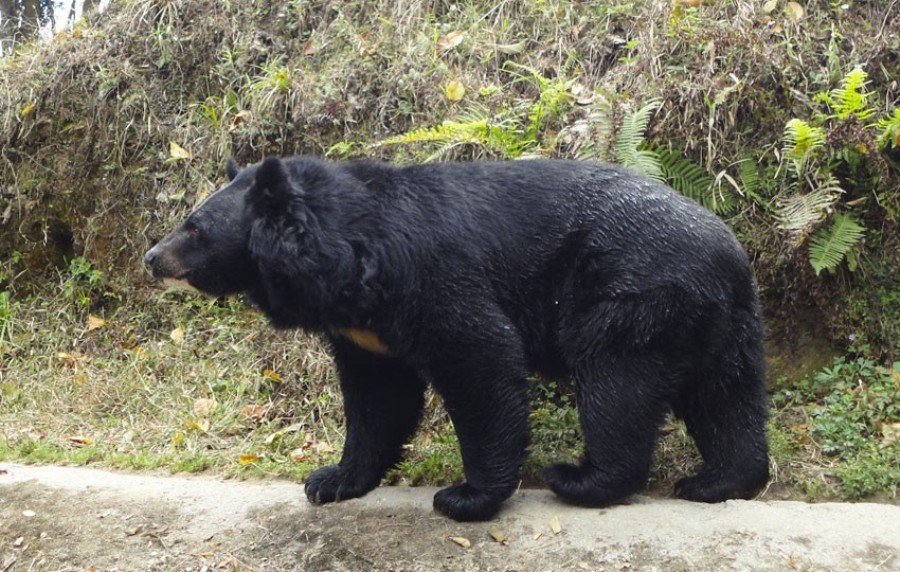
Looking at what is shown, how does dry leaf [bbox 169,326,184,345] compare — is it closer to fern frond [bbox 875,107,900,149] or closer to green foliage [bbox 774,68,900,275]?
green foliage [bbox 774,68,900,275]

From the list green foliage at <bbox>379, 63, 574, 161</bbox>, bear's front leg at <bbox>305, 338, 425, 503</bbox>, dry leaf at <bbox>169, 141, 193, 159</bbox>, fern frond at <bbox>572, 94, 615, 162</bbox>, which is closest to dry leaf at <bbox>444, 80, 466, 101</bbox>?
Result: green foliage at <bbox>379, 63, 574, 161</bbox>

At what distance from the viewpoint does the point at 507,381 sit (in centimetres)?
402

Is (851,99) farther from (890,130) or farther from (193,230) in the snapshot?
(193,230)

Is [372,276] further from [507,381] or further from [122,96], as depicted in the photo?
[122,96]

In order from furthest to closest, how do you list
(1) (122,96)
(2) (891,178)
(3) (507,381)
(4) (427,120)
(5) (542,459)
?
(1) (122,96), (4) (427,120), (2) (891,178), (5) (542,459), (3) (507,381)

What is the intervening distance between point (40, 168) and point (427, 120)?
372 cm

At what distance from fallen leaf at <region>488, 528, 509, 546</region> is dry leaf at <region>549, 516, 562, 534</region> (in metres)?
0.20

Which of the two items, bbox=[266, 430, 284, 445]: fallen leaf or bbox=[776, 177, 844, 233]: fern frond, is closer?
bbox=[776, 177, 844, 233]: fern frond

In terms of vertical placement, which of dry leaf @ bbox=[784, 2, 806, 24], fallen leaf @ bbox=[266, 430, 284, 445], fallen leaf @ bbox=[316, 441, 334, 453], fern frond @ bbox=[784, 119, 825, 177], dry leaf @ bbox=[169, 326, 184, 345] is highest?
dry leaf @ bbox=[784, 2, 806, 24]

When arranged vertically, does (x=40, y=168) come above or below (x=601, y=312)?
above

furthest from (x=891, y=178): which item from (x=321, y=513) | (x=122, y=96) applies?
(x=122, y=96)


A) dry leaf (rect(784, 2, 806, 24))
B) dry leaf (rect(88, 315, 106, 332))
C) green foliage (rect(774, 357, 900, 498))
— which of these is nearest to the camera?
green foliage (rect(774, 357, 900, 498))

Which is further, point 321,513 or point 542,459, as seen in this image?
point 542,459

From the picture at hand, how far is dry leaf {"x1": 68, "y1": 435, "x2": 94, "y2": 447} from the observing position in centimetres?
596
